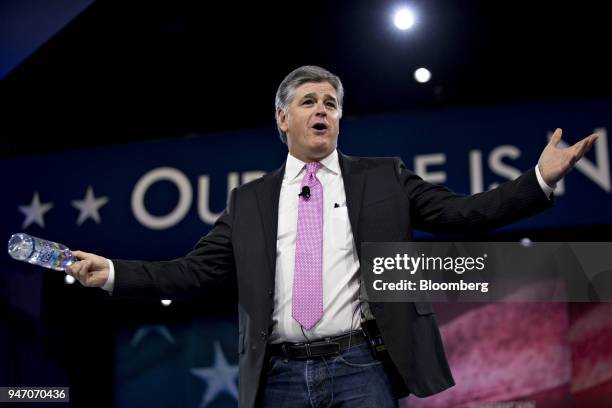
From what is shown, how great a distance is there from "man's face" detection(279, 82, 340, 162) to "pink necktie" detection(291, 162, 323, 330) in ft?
0.47

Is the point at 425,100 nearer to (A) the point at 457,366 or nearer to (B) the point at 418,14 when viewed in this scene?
(B) the point at 418,14

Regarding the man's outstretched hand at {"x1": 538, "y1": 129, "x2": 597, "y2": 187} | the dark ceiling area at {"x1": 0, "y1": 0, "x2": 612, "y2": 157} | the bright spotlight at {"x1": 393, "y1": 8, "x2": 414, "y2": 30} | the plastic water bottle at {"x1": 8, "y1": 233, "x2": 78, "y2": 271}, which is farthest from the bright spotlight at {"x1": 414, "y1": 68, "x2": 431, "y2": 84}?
the plastic water bottle at {"x1": 8, "y1": 233, "x2": 78, "y2": 271}

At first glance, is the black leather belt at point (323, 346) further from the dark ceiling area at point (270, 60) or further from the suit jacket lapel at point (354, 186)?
the dark ceiling area at point (270, 60)

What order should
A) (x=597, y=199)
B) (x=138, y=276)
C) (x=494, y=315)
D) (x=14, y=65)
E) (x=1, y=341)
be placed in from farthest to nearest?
(x=1, y=341) → (x=494, y=315) → (x=14, y=65) → (x=597, y=199) → (x=138, y=276)

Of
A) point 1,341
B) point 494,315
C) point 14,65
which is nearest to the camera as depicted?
point 14,65

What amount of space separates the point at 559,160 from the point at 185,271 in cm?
114

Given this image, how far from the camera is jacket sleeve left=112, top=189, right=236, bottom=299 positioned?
220 cm

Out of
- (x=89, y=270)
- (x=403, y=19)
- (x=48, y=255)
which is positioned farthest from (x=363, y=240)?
(x=403, y=19)

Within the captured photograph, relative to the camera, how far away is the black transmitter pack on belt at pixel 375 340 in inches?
79.0

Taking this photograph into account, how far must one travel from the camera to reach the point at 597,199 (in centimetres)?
448

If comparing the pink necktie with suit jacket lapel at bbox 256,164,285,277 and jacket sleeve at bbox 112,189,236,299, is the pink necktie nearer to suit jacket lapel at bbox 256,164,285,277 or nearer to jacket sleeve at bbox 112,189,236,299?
suit jacket lapel at bbox 256,164,285,277

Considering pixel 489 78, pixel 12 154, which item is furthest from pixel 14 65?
pixel 489 78

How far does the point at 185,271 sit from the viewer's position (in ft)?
7.45

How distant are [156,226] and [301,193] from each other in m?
3.14
